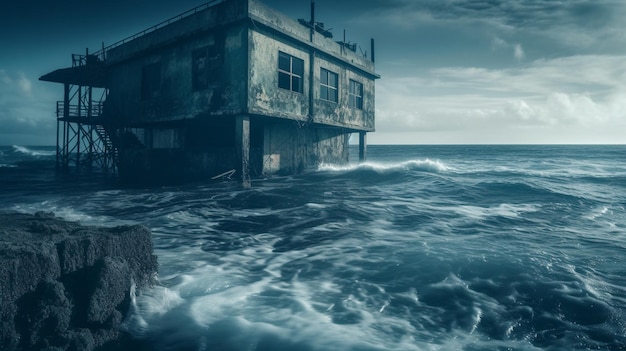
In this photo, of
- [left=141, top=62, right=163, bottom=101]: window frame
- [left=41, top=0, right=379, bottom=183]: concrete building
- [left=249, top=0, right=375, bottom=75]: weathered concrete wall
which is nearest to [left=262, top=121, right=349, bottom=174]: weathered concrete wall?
[left=41, top=0, right=379, bottom=183]: concrete building

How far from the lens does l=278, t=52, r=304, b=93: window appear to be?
14398 millimetres

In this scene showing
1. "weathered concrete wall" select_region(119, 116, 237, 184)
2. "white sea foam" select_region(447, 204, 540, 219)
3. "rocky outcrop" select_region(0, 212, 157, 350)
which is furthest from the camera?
"weathered concrete wall" select_region(119, 116, 237, 184)

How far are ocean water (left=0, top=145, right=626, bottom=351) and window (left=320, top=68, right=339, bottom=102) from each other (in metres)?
7.55

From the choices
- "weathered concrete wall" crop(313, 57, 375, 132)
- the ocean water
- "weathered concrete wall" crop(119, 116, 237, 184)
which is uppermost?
"weathered concrete wall" crop(313, 57, 375, 132)

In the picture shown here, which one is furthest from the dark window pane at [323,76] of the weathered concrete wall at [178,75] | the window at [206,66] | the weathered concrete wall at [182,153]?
the window at [206,66]

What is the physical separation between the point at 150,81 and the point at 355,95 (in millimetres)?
10452

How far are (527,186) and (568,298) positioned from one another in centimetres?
1252

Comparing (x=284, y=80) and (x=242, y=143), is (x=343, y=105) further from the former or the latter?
(x=242, y=143)

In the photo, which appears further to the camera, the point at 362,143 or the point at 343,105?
the point at 362,143

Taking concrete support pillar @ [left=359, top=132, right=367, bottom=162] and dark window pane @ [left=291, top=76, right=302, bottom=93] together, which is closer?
dark window pane @ [left=291, top=76, right=302, bottom=93]

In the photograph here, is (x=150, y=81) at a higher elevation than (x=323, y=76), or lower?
lower

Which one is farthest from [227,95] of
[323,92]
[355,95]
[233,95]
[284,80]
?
[355,95]

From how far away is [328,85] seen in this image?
17.2 meters

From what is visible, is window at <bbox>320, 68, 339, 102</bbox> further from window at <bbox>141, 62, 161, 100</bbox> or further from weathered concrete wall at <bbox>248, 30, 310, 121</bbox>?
window at <bbox>141, 62, 161, 100</bbox>
